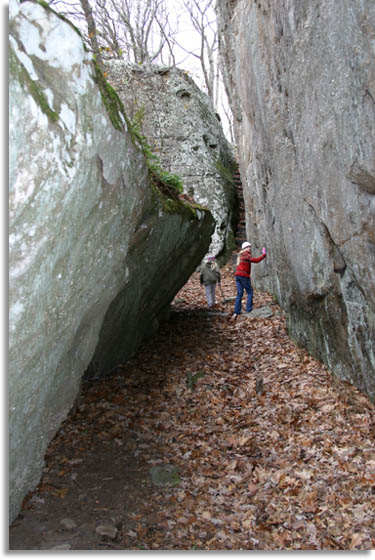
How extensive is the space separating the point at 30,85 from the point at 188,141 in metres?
16.0

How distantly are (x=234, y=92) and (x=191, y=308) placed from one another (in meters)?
7.27

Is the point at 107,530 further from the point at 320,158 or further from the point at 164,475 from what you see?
the point at 320,158

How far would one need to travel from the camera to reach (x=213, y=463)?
17.9 feet

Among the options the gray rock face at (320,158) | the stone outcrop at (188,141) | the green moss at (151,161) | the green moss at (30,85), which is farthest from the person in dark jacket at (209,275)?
the green moss at (30,85)

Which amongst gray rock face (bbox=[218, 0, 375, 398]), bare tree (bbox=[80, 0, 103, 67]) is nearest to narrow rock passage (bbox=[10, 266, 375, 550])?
Answer: gray rock face (bbox=[218, 0, 375, 398])

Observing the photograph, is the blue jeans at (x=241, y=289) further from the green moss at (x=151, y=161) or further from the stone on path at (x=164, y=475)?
the stone on path at (x=164, y=475)

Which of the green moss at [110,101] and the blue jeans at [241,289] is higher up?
the green moss at [110,101]

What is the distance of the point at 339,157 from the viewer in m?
5.44

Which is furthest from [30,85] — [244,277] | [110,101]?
[244,277]

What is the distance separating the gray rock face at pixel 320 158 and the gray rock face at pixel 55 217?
2606mm

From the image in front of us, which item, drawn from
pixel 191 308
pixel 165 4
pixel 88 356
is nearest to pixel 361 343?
pixel 88 356

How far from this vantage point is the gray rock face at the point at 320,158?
4.89 meters

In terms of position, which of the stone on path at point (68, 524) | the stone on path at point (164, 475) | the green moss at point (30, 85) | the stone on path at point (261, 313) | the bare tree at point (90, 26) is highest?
the bare tree at point (90, 26)

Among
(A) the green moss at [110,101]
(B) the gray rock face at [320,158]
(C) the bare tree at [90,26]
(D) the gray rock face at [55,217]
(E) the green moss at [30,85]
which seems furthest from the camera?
(C) the bare tree at [90,26]
